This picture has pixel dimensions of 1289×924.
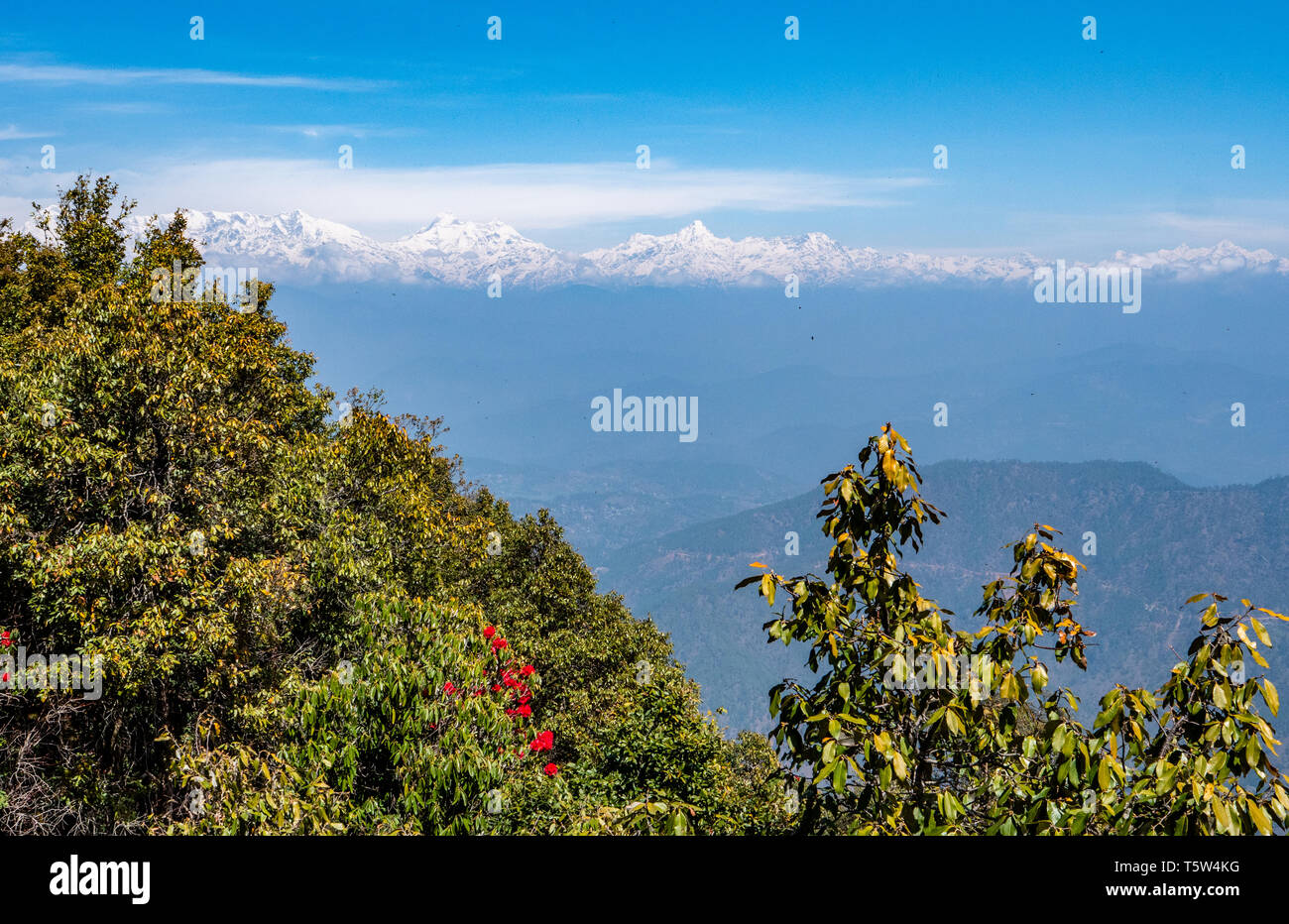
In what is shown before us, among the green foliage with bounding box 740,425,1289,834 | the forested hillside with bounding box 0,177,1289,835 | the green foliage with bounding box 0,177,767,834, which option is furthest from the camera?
the green foliage with bounding box 0,177,767,834

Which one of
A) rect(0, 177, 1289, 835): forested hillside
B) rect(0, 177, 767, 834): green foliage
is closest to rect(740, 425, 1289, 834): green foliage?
rect(0, 177, 1289, 835): forested hillside

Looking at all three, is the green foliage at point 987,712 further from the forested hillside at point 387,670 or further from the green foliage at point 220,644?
the green foliage at point 220,644

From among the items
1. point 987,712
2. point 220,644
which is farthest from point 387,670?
point 987,712

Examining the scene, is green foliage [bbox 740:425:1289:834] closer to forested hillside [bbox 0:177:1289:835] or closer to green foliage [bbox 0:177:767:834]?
forested hillside [bbox 0:177:1289:835]

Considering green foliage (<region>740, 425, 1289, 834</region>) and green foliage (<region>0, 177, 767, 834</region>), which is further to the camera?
green foliage (<region>0, 177, 767, 834</region>)

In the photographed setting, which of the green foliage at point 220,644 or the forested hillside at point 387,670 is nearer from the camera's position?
the forested hillside at point 387,670

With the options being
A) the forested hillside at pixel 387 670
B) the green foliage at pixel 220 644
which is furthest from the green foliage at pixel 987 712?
the green foliage at pixel 220 644

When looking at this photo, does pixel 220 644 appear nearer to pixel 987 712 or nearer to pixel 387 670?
pixel 387 670
